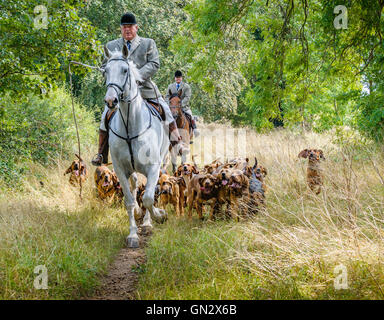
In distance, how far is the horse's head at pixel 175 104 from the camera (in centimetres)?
1234

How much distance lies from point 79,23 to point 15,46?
50.3 inches

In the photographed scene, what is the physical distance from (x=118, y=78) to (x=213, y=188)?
106 inches

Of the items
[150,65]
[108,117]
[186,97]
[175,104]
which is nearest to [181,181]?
[108,117]

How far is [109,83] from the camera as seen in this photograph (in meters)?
5.26

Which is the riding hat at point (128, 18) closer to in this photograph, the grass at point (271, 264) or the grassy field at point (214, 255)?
the grassy field at point (214, 255)

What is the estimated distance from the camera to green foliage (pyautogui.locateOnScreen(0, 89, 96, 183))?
9.42 metres

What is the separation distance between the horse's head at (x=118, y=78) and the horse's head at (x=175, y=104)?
20.7 feet

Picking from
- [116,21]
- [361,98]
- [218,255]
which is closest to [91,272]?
[218,255]

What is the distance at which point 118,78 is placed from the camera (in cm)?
538

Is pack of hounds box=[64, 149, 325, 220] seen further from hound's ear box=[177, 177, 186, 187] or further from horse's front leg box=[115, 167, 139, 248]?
horse's front leg box=[115, 167, 139, 248]

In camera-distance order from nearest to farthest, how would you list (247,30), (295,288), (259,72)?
(295,288)
(259,72)
(247,30)

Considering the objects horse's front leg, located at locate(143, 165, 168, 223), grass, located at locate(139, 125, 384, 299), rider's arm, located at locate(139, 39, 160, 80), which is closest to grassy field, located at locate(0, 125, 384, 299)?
grass, located at locate(139, 125, 384, 299)

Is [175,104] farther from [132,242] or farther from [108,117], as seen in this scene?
[132,242]

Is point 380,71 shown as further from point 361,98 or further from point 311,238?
point 311,238
